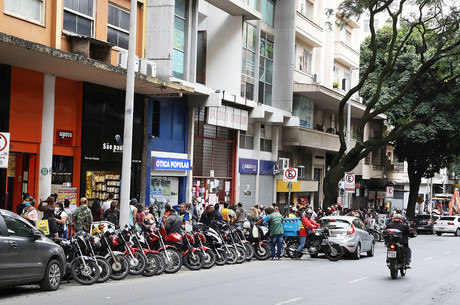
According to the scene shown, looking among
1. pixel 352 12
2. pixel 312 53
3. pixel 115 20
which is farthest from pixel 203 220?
pixel 312 53

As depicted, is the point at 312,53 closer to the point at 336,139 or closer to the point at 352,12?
the point at 336,139

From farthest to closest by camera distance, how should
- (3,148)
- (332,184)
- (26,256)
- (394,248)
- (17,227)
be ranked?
1. (332,184)
2. (394,248)
3. (3,148)
4. (17,227)
5. (26,256)

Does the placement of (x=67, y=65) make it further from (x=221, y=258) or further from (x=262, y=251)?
(x=262, y=251)

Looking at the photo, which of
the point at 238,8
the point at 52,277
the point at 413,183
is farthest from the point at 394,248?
the point at 413,183

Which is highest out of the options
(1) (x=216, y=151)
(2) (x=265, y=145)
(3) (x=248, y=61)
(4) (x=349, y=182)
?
(3) (x=248, y=61)

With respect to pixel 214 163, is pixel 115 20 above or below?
above

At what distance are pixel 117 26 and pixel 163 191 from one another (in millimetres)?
7158

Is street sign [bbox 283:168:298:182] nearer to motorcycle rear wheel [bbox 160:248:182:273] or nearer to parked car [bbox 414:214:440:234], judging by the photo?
motorcycle rear wheel [bbox 160:248:182:273]

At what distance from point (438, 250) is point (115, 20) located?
56.2 ft

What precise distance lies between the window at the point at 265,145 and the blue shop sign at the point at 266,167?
2.44 feet

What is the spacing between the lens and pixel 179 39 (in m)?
25.7

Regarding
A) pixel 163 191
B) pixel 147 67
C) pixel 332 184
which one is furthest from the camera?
pixel 332 184

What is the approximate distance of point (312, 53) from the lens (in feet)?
132

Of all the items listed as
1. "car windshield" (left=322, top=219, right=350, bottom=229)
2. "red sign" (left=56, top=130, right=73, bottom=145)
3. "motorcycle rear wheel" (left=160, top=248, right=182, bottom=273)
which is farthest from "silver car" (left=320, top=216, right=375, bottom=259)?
"red sign" (left=56, top=130, right=73, bottom=145)
